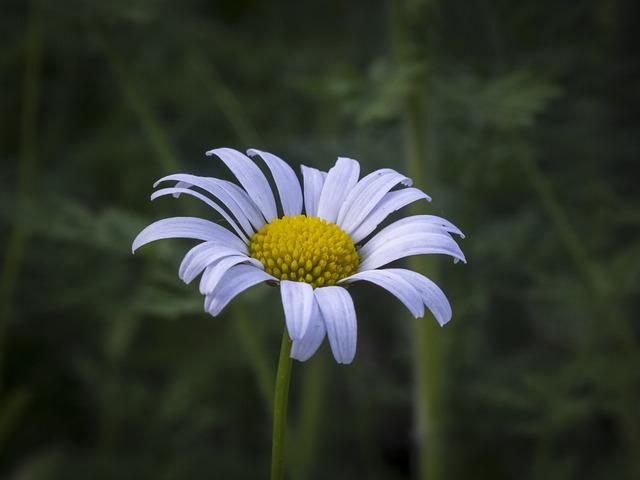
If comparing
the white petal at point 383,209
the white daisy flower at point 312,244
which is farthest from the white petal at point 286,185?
the white petal at point 383,209

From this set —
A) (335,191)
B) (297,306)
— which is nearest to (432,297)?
(297,306)

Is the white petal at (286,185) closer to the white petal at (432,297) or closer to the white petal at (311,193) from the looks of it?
the white petal at (311,193)

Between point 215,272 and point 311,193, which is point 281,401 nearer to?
point 215,272

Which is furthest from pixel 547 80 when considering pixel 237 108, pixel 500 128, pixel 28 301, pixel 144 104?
pixel 28 301

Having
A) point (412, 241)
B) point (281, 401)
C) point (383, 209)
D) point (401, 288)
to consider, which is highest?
point (383, 209)

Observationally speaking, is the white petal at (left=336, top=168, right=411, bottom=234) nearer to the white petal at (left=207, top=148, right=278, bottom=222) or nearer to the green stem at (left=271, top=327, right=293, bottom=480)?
the white petal at (left=207, top=148, right=278, bottom=222)

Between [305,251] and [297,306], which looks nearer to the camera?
[297,306]

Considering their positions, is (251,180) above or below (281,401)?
above
